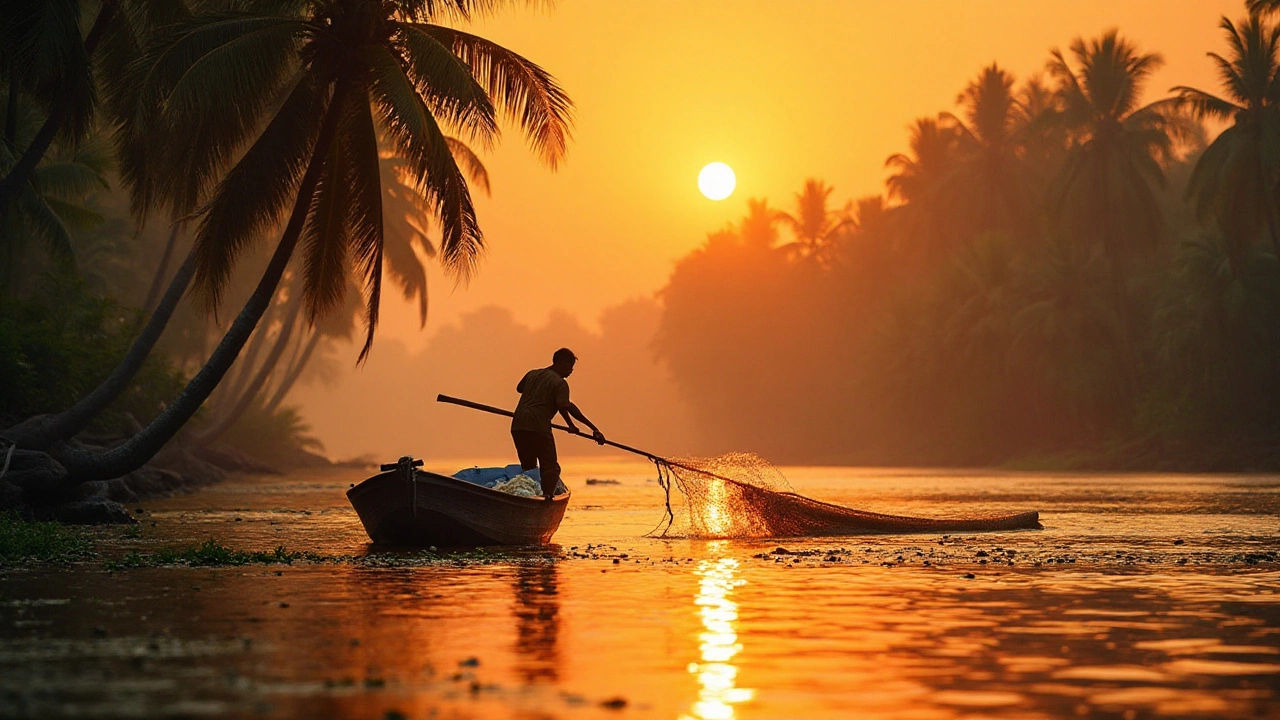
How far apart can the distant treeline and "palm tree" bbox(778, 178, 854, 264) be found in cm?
20

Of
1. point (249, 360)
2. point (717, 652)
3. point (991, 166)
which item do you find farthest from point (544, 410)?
point (991, 166)

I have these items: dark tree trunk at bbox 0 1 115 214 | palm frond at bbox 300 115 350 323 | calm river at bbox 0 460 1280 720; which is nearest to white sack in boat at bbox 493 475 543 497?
calm river at bbox 0 460 1280 720

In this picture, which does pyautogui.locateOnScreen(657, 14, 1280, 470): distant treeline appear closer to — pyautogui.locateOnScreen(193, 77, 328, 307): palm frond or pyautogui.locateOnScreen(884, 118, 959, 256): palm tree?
pyautogui.locateOnScreen(884, 118, 959, 256): palm tree

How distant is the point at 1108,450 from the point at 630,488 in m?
27.1

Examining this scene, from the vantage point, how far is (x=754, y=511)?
23344mm

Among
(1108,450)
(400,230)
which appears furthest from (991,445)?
(400,230)

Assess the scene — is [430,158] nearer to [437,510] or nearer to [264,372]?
[437,510]

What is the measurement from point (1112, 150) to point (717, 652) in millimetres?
62316

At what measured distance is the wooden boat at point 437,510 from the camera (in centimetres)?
2022

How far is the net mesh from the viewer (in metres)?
23.2

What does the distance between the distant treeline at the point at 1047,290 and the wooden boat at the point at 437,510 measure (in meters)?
38.2

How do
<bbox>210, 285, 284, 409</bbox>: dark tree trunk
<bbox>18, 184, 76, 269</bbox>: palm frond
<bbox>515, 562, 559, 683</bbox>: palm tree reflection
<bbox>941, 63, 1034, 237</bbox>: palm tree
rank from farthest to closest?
<bbox>941, 63, 1034, 237</bbox>: palm tree, <bbox>210, 285, 284, 409</bbox>: dark tree trunk, <bbox>18, 184, 76, 269</bbox>: palm frond, <bbox>515, 562, 559, 683</bbox>: palm tree reflection

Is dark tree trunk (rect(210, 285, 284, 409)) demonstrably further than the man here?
Yes

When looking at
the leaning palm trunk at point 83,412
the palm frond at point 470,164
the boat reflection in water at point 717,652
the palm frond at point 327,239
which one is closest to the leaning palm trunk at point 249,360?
the palm frond at point 470,164
